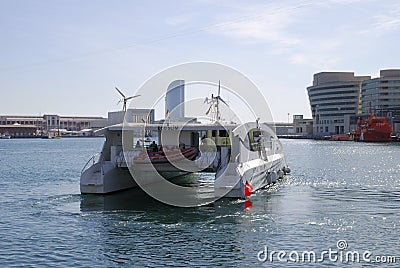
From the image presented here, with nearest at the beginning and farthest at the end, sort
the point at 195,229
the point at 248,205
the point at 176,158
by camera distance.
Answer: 1. the point at 195,229
2. the point at 248,205
3. the point at 176,158

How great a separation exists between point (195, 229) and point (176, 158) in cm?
1120

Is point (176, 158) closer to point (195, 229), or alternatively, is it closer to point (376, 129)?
point (195, 229)

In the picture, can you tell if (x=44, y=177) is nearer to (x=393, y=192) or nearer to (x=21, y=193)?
(x=21, y=193)

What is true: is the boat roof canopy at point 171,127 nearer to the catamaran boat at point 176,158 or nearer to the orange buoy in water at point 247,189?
the catamaran boat at point 176,158

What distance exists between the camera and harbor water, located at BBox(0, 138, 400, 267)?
61.7 ft

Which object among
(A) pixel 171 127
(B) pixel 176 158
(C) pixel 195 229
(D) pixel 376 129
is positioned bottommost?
(C) pixel 195 229

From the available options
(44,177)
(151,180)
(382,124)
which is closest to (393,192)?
(151,180)

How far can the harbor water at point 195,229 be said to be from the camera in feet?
61.7

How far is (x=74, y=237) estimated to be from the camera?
71.3 feet

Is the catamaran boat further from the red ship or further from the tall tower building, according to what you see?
the red ship

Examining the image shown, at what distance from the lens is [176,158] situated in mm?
34031

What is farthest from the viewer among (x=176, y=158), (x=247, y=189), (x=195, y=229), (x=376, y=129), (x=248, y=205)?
(x=376, y=129)

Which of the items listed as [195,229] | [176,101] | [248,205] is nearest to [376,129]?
[176,101]

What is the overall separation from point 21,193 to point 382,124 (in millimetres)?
141138
